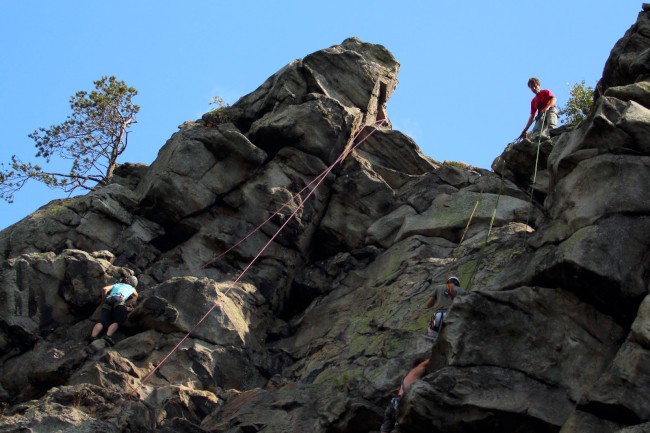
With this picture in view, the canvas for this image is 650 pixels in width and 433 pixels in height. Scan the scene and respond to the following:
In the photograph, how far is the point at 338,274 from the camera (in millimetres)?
25406

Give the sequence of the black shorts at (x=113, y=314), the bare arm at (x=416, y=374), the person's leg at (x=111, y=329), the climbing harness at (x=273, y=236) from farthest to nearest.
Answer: the black shorts at (x=113, y=314) < the person's leg at (x=111, y=329) < the climbing harness at (x=273, y=236) < the bare arm at (x=416, y=374)

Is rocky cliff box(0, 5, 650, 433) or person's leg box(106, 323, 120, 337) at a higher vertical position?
rocky cliff box(0, 5, 650, 433)

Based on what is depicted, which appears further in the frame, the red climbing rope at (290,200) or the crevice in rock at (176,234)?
the crevice in rock at (176,234)

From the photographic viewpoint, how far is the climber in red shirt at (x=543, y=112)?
82.0ft

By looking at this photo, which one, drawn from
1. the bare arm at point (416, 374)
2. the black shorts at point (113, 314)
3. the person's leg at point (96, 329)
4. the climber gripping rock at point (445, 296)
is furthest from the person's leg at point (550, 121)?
the person's leg at point (96, 329)

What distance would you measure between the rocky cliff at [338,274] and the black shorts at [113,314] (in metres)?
0.28

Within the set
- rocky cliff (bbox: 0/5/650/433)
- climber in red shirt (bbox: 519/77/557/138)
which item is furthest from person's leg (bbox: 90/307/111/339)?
climber in red shirt (bbox: 519/77/557/138)

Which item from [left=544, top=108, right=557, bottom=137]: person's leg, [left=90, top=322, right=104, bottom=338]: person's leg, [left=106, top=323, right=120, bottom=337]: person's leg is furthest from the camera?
[left=544, top=108, right=557, bottom=137]: person's leg

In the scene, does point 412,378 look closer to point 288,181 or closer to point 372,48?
point 288,181

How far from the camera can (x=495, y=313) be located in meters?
16.1

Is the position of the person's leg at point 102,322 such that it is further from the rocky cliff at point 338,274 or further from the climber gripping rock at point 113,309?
the rocky cliff at point 338,274

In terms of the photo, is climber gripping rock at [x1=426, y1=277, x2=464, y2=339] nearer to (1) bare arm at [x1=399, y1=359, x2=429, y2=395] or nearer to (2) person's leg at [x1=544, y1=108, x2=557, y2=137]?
(1) bare arm at [x1=399, y1=359, x2=429, y2=395]

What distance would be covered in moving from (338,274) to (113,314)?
6.10 m

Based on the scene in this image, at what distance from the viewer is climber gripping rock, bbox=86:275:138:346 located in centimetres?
2209
